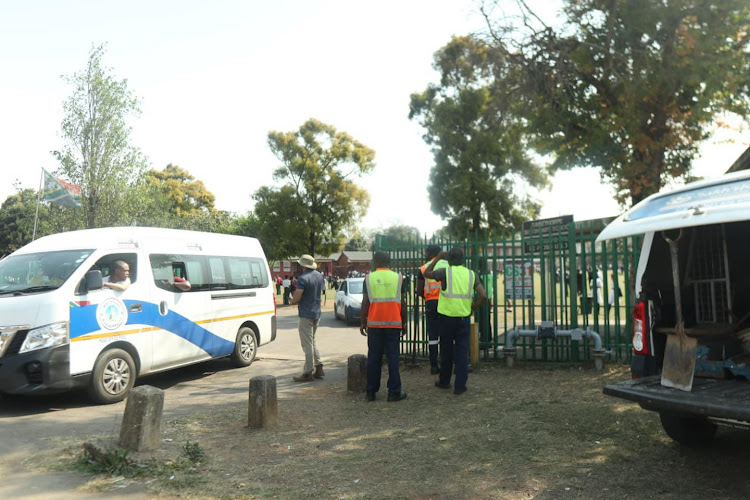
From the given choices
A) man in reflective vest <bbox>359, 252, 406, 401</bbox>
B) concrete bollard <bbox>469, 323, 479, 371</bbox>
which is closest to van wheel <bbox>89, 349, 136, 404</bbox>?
man in reflective vest <bbox>359, 252, 406, 401</bbox>

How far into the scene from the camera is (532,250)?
9141 millimetres

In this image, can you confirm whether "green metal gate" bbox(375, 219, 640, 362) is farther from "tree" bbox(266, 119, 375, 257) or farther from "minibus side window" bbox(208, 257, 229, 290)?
"tree" bbox(266, 119, 375, 257)

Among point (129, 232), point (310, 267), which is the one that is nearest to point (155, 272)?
point (129, 232)

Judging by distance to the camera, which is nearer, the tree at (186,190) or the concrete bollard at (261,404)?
the concrete bollard at (261,404)

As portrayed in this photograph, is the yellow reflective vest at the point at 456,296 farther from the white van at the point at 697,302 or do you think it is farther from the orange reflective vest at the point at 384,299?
the white van at the point at 697,302

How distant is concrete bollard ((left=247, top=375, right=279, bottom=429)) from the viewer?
6.03 meters

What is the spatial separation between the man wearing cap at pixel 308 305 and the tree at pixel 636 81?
7.07 meters

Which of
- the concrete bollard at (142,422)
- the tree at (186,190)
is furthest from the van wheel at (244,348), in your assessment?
the tree at (186,190)

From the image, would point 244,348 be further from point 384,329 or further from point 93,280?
point 384,329

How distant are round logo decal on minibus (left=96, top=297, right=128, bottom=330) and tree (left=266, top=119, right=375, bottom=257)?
82.6 ft

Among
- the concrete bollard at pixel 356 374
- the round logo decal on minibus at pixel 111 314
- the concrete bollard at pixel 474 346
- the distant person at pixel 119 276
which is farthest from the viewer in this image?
the concrete bollard at pixel 474 346

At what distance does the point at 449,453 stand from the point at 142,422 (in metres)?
2.73

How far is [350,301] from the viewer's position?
1859cm

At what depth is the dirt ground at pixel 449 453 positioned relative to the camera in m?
4.30
